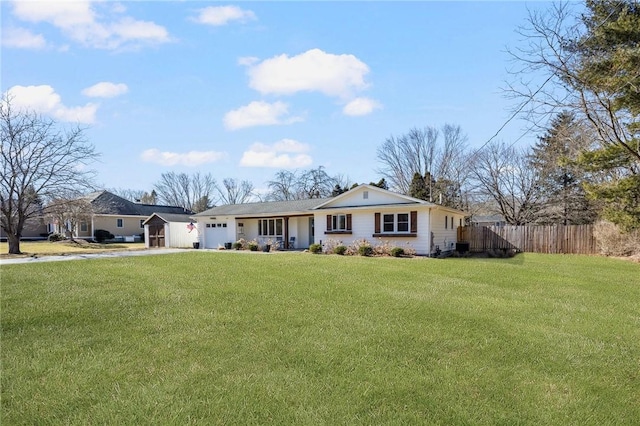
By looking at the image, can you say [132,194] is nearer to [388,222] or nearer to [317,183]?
[317,183]

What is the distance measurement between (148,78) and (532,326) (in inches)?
406

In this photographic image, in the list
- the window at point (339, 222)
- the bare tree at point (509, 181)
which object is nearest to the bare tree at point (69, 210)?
the window at point (339, 222)

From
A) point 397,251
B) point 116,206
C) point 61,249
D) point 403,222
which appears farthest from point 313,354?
point 116,206

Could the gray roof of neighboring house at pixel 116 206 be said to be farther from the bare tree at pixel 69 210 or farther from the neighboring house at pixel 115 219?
the bare tree at pixel 69 210

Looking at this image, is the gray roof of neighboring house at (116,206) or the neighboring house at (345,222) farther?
the gray roof of neighboring house at (116,206)

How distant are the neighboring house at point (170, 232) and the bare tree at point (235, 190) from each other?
28293 millimetres

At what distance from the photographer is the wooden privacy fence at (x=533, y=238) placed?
19.0 metres

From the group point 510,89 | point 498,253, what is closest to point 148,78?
point 510,89

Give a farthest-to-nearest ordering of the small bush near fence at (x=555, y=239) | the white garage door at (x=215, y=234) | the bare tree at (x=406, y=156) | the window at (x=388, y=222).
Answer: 1. the bare tree at (x=406, y=156)
2. the white garage door at (x=215, y=234)
3. the window at (x=388, y=222)
4. the small bush near fence at (x=555, y=239)

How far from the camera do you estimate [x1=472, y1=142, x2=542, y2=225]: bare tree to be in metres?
28.7

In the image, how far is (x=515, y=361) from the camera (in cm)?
424

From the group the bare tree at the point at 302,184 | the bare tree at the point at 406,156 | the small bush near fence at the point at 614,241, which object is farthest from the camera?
the bare tree at the point at 302,184

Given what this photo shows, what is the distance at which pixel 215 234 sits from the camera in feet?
85.2

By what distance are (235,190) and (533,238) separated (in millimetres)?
44293
